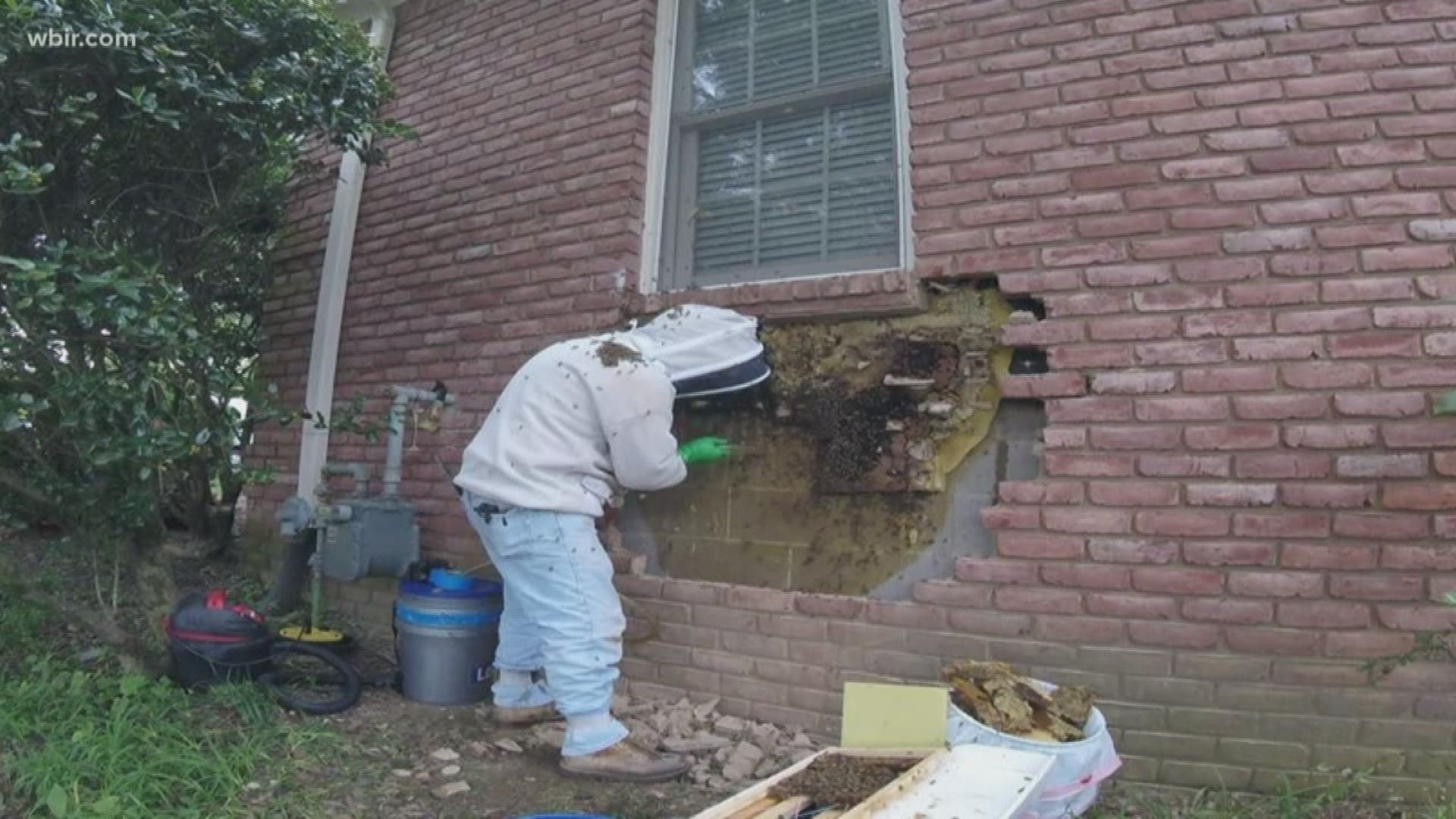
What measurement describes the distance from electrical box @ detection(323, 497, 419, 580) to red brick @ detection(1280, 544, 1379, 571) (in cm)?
328

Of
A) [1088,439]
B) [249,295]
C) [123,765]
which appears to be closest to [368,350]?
[249,295]

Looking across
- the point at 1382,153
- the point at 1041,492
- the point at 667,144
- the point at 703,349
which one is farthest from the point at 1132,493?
the point at 667,144

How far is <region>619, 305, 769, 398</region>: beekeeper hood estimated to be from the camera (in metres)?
3.12

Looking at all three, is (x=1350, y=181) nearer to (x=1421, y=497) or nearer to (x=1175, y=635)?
(x=1421, y=497)

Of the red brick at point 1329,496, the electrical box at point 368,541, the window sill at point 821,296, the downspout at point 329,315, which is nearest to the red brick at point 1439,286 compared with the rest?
the red brick at point 1329,496

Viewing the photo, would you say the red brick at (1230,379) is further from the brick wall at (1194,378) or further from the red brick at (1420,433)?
the red brick at (1420,433)

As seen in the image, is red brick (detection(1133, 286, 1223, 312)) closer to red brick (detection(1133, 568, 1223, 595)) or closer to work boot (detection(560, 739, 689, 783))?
red brick (detection(1133, 568, 1223, 595))

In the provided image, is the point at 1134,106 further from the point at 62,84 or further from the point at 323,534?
the point at 62,84

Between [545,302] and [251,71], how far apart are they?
1528 mm

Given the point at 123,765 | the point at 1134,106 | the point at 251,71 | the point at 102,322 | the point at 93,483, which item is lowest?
the point at 123,765

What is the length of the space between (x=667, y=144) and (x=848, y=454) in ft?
5.48

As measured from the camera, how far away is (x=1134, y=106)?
3.00m

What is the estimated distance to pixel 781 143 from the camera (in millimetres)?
3877

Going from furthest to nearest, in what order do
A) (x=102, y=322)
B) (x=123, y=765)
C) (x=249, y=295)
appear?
(x=249, y=295)
(x=102, y=322)
(x=123, y=765)
